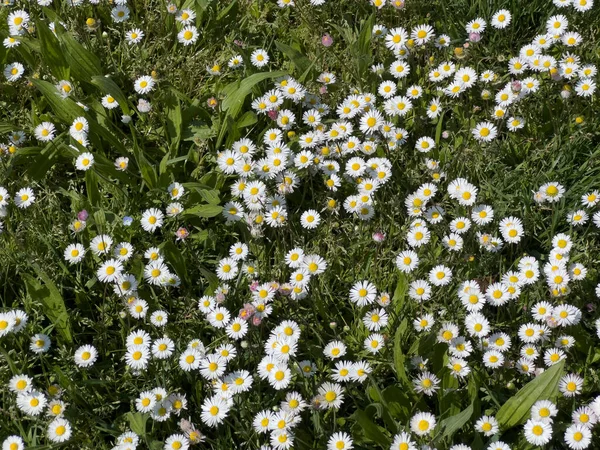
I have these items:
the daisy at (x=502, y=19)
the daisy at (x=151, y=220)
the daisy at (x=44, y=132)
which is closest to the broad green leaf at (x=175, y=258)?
the daisy at (x=151, y=220)

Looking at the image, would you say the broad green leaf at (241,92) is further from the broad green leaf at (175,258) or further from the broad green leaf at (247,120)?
the broad green leaf at (175,258)

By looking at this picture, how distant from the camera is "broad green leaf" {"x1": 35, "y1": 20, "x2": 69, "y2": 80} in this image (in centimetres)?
366

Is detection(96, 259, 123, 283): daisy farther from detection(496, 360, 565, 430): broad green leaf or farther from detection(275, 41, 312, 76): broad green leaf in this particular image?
detection(496, 360, 565, 430): broad green leaf

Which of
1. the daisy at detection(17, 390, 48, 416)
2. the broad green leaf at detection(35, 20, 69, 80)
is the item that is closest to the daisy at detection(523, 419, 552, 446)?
the daisy at detection(17, 390, 48, 416)

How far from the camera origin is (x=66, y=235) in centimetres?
333

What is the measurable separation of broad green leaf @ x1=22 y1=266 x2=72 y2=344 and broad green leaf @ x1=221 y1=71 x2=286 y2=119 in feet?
3.82

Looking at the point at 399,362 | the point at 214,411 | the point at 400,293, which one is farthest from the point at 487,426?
the point at 214,411

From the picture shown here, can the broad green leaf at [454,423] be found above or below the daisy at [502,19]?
below

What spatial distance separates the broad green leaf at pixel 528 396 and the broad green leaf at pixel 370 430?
0.44 m

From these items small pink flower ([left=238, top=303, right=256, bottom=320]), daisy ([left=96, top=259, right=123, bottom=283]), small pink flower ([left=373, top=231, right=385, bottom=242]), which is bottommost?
small pink flower ([left=238, top=303, right=256, bottom=320])

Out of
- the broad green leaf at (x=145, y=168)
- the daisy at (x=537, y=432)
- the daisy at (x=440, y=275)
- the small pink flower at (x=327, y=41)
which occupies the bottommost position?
the daisy at (x=537, y=432)

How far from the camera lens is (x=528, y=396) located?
2715mm

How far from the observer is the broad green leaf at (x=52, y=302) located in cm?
304

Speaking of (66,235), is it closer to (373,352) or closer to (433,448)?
(373,352)
